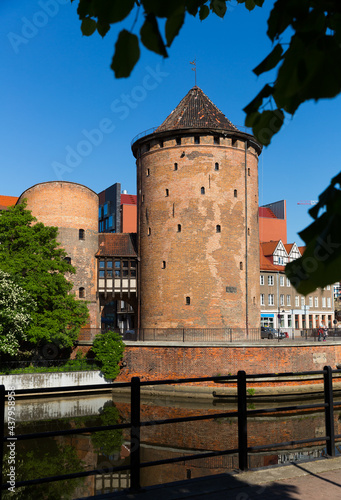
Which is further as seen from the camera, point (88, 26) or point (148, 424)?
point (148, 424)

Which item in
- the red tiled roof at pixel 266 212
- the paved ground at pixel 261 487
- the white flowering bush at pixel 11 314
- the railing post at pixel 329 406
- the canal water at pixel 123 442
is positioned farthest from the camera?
the red tiled roof at pixel 266 212

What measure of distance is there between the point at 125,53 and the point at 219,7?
182 centimetres

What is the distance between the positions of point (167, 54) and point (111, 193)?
213ft

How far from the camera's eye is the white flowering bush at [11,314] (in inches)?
914

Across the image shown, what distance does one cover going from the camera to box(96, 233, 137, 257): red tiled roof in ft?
110

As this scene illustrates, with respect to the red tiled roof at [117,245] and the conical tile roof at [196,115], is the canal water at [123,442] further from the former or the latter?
the conical tile roof at [196,115]

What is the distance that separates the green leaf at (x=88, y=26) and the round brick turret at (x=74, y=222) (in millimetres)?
29979

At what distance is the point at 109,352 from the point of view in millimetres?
25375

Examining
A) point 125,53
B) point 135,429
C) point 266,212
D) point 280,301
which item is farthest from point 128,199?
point 125,53

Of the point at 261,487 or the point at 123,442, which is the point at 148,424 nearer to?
the point at 261,487

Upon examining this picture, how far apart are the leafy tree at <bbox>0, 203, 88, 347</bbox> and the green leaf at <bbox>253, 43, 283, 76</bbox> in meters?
24.5

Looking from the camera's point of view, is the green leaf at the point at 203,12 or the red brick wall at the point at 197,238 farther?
A: the red brick wall at the point at 197,238

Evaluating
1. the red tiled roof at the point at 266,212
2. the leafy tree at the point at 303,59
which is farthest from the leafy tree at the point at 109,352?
the red tiled roof at the point at 266,212

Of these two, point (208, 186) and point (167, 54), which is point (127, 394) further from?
point (167, 54)
